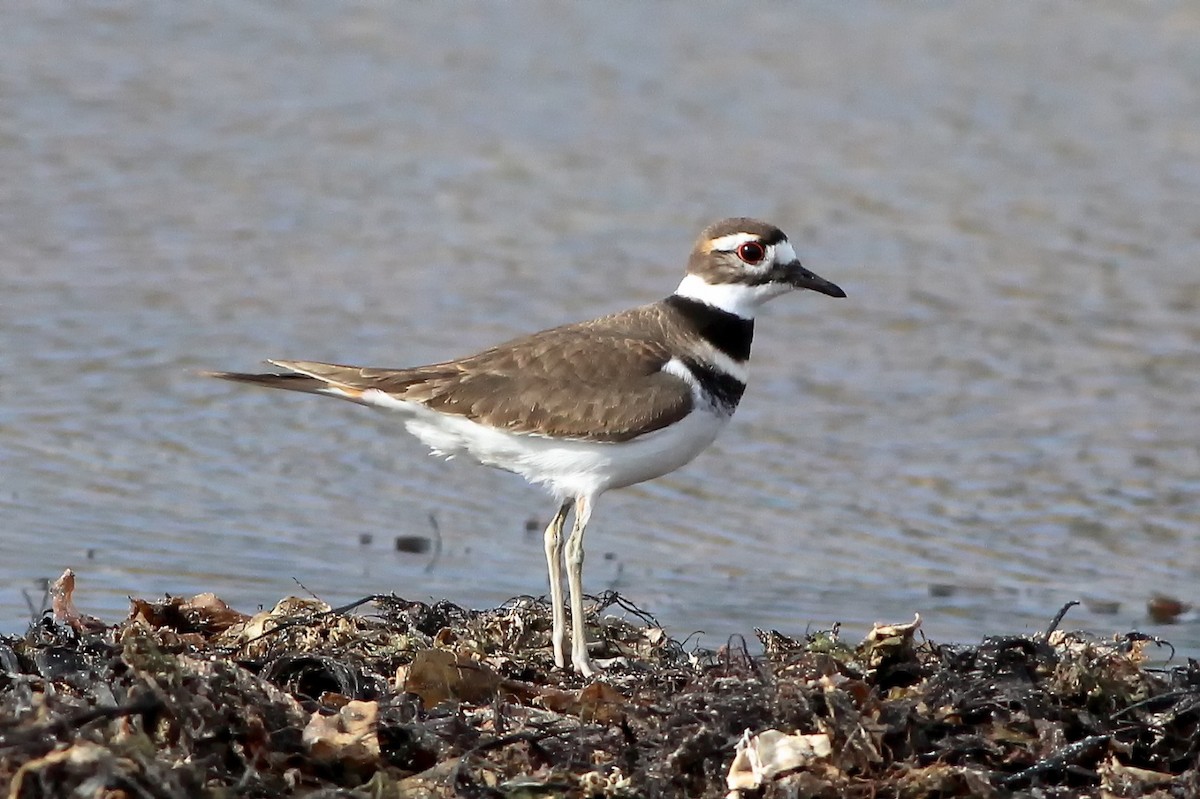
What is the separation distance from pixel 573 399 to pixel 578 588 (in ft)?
2.07

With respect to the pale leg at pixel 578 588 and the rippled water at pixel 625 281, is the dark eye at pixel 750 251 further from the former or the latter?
the rippled water at pixel 625 281

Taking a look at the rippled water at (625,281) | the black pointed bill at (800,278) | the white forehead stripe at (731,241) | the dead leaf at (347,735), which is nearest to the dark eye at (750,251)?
the white forehead stripe at (731,241)

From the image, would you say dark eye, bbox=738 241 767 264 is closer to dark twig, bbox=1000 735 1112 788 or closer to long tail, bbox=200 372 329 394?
long tail, bbox=200 372 329 394

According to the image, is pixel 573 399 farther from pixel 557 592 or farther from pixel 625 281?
pixel 625 281

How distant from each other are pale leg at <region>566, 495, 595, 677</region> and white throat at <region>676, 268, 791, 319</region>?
0.90m

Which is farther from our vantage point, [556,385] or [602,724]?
[556,385]

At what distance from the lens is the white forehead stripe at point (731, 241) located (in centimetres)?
646

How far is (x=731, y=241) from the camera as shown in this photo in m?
6.47

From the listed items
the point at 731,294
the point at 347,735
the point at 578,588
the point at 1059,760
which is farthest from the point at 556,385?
the point at 1059,760

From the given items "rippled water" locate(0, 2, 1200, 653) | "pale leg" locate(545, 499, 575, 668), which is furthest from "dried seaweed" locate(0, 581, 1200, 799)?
"rippled water" locate(0, 2, 1200, 653)

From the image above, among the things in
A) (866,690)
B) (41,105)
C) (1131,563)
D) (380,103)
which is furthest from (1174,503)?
(41,105)

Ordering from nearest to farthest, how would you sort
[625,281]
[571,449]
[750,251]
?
[571,449] < [750,251] < [625,281]

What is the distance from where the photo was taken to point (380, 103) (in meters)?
13.0

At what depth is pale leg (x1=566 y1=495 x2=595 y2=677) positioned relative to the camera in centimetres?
561
